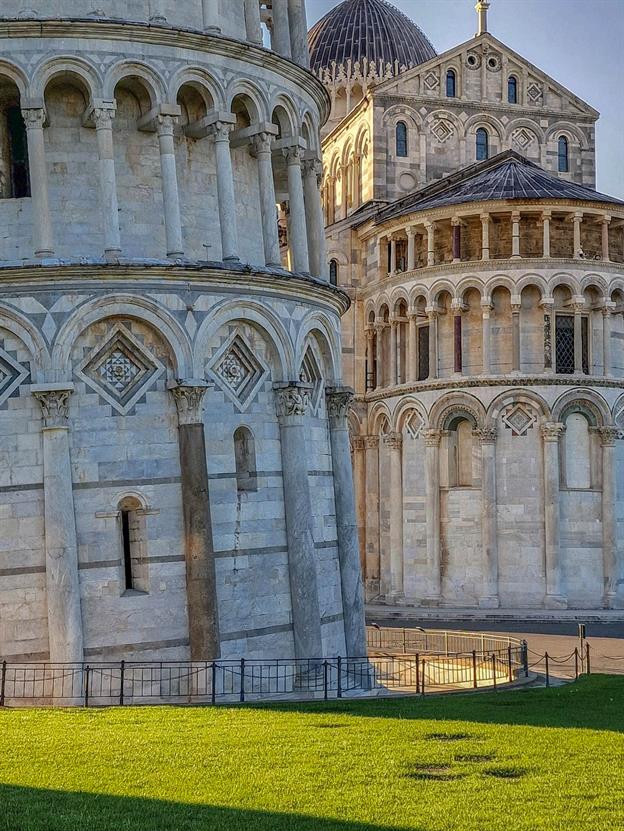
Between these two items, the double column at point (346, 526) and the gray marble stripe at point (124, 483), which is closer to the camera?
the gray marble stripe at point (124, 483)

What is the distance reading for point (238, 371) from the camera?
92.9 feet

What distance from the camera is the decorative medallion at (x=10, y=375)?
26.4 metres

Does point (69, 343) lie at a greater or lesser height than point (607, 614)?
greater

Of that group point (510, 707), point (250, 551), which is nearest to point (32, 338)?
point (250, 551)

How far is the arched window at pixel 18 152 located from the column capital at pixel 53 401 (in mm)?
4574

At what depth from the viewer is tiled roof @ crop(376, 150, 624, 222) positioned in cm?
5109

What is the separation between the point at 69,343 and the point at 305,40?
10646 mm

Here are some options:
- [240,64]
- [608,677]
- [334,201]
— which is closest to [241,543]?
[608,677]

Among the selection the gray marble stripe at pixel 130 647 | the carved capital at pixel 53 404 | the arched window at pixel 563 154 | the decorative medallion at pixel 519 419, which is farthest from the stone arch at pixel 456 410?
the carved capital at pixel 53 404

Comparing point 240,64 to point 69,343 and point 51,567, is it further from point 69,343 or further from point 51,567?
point 51,567

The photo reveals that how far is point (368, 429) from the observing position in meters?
55.8

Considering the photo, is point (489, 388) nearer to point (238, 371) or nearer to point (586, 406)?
point (586, 406)

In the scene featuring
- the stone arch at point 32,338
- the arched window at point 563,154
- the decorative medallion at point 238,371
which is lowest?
the decorative medallion at point 238,371

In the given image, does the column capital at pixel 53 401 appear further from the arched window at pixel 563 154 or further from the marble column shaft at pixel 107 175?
the arched window at pixel 563 154
